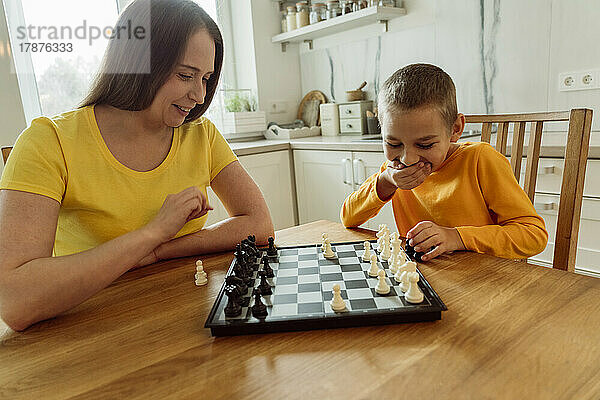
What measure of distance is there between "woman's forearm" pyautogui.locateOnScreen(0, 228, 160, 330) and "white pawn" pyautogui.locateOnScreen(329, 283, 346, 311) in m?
0.44

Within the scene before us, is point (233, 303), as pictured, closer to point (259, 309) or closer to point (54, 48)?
point (259, 309)

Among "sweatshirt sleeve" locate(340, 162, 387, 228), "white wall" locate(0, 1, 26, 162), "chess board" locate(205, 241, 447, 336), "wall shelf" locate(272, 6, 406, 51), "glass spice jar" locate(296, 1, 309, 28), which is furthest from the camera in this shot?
"glass spice jar" locate(296, 1, 309, 28)

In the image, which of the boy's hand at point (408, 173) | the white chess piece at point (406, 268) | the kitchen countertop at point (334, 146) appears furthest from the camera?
the kitchen countertop at point (334, 146)

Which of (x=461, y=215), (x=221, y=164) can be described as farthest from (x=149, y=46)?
(x=461, y=215)

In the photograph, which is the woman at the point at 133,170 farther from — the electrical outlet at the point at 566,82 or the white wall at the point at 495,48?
the electrical outlet at the point at 566,82

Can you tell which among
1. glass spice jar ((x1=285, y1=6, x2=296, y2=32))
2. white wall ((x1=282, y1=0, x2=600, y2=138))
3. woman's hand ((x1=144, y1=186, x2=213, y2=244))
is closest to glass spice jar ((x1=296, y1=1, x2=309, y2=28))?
glass spice jar ((x1=285, y1=6, x2=296, y2=32))

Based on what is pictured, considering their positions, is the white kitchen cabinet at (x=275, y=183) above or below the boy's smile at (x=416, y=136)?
below

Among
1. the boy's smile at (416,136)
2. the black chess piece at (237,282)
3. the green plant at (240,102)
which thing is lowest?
the black chess piece at (237,282)

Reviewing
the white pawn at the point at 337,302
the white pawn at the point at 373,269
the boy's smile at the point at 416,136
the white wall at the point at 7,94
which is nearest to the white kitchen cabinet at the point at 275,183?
the white wall at the point at 7,94

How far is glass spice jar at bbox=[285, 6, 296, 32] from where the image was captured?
350cm

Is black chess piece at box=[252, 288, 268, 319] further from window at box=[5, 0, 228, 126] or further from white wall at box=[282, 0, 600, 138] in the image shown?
window at box=[5, 0, 228, 126]

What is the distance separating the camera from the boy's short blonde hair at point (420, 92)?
1091 mm

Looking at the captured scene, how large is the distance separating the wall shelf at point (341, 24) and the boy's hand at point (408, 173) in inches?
76.7

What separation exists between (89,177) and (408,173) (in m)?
0.80
